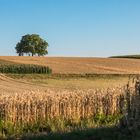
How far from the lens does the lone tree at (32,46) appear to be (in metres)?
124

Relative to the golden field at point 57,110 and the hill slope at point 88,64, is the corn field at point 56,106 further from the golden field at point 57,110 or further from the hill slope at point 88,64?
the hill slope at point 88,64

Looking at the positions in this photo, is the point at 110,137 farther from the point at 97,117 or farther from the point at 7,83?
the point at 7,83

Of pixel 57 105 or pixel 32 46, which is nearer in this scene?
pixel 57 105

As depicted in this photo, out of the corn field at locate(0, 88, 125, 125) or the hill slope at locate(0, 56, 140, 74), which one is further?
the hill slope at locate(0, 56, 140, 74)

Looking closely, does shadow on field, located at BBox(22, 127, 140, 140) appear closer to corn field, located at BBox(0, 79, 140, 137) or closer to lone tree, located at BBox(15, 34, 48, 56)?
corn field, located at BBox(0, 79, 140, 137)

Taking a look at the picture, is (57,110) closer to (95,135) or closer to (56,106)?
(56,106)

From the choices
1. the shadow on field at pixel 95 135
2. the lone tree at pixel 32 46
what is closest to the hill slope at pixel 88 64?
the lone tree at pixel 32 46

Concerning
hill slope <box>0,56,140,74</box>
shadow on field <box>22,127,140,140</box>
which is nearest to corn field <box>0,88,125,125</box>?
shadow on field <box>22,127,140,140</box>

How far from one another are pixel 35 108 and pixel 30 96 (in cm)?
55

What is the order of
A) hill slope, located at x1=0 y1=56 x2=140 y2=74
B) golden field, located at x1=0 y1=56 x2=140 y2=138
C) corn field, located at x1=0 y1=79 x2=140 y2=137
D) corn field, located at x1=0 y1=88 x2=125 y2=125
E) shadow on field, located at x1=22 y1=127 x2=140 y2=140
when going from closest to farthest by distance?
1. shadow on field, located at x1=22 y1=127 x2=140 y2=140
2. golden field, located at x1=0 y1=56 x2=140 y2=138
3. corn field, located at x1=0 y1=79 x2=140 y2=137
4. corn field, located at x1=0 y1=88 x2=125 y2=125
5. hill slope, located at x1=0 y1=56 x2=140 y2=74

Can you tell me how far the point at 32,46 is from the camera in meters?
123

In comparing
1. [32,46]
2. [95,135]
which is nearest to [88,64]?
[32,46]

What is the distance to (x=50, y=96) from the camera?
1756 centimetres

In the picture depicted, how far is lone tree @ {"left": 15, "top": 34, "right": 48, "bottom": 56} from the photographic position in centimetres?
12375
